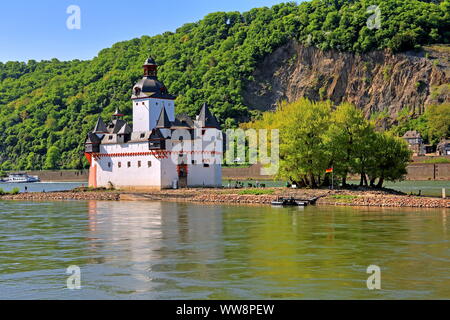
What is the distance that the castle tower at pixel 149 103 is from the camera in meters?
94.2

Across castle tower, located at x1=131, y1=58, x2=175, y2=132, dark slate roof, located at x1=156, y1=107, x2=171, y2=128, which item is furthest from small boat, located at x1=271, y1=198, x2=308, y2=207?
castle tower, located at x1=131, y1=58, x2=175, y2=132

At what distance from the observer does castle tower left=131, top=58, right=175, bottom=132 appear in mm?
94250

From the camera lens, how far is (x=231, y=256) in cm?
3067

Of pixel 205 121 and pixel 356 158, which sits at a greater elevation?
pixel 205 121

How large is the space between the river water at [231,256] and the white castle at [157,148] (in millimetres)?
37293

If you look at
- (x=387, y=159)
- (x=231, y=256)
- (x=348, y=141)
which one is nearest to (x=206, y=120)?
(x=348, y=141)

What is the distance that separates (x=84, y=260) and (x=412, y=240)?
708 inches

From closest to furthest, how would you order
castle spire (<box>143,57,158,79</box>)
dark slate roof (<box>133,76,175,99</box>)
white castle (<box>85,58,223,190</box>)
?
1. white castle (<box>85,58,223,190</box>)
2. dark slate roof (<box>133,76,175,99</box>)
3. castle spire (<box>143,57,158,79</box>)

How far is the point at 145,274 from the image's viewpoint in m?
26.1

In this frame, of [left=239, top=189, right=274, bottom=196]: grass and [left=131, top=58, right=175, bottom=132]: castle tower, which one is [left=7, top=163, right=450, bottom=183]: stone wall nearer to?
[left=131, top=58, right=175, bottom=132]: castle tower

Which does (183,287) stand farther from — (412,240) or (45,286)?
(412,240)

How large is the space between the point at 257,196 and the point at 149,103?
29998mm

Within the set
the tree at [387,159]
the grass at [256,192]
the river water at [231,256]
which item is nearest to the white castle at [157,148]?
the grass at [256,192]
